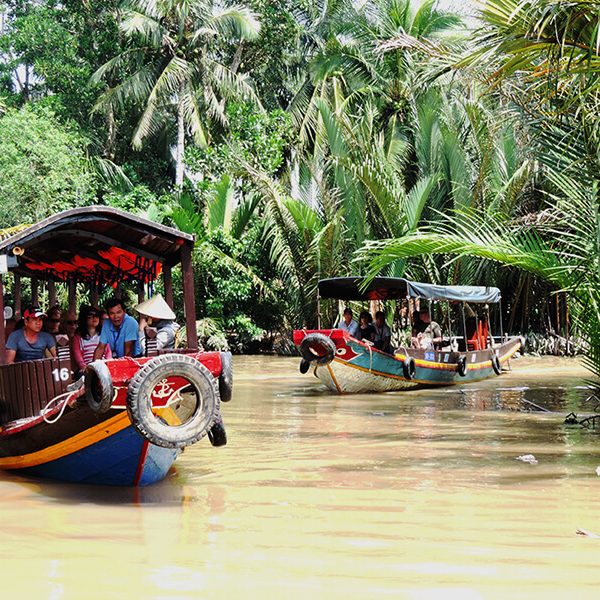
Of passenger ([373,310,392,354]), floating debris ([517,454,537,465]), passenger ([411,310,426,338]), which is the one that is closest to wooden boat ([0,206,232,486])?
floating debris ([517,454,537,465])

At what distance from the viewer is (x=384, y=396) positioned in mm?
14852

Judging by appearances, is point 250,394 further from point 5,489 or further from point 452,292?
point 5,489

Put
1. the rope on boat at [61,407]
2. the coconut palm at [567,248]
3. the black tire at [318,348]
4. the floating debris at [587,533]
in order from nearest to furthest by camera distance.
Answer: the floating debris at [587,533], the rope on boat at [61,407], the coconut palm at [567,248], the black tire at [318,348]

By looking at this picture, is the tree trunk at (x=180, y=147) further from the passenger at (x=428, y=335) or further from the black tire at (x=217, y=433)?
the black tire at (x=217, y=433)

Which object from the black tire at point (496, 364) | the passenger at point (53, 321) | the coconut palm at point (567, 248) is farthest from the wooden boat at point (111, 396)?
the black tire at point (496, 364)

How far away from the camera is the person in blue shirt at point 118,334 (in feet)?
26.6

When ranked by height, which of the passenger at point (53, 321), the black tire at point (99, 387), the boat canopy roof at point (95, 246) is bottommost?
the black tire at point (99, 387)

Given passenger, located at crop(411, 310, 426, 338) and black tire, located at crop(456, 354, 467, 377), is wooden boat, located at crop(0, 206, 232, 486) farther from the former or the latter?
passenger, located at crop(411, 310, 426, 338)

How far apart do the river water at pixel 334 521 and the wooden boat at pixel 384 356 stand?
3.72m

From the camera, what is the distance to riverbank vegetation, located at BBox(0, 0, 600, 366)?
21219mm

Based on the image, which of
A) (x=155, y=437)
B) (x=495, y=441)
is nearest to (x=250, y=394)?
(x=495, y=441)

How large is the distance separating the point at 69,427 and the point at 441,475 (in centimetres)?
282

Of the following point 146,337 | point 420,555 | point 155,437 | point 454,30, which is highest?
point 454,30

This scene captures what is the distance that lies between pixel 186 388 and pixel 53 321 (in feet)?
13.1
